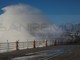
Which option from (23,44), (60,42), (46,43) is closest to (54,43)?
(60,42)

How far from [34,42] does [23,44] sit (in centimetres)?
696

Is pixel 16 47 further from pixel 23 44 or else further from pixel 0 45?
pixel 0 45

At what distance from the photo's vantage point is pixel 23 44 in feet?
138

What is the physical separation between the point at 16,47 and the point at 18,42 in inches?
47.6

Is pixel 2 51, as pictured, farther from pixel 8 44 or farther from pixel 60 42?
pixel 60 42

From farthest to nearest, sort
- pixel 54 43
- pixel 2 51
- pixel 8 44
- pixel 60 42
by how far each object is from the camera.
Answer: pixel 60 42, pixel 54 43, pixel 8 44, pixel 2 51

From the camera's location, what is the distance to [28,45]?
45.6m

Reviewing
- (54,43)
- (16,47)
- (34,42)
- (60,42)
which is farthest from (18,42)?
(60,42)

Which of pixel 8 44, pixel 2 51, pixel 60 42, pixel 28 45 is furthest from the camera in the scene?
pixel 60 42

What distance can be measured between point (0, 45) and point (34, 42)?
1412 centimetres

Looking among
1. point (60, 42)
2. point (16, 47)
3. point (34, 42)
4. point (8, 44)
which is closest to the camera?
point (8, 44)

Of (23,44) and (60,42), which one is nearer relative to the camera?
(23,44)

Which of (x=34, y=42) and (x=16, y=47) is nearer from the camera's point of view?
(x=16, y=47)

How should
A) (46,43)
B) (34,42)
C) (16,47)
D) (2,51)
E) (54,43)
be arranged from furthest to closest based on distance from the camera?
(54,43) → (46,43) → (34,42) → (16,47) → (2,51)
